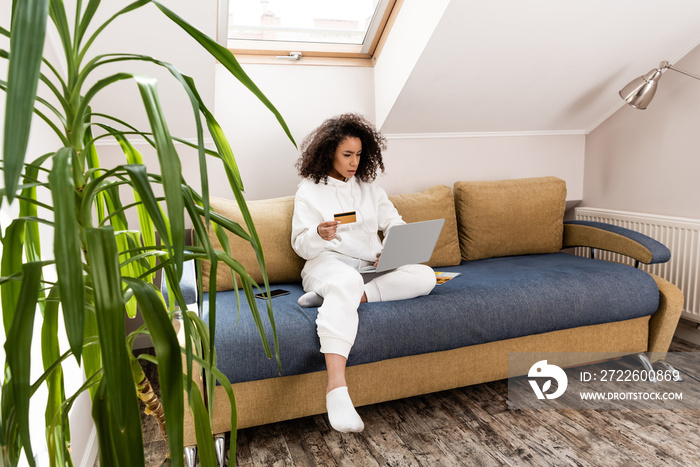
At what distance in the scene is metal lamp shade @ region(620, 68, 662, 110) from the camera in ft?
7.86

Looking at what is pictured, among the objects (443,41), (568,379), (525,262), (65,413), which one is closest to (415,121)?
(443,41)

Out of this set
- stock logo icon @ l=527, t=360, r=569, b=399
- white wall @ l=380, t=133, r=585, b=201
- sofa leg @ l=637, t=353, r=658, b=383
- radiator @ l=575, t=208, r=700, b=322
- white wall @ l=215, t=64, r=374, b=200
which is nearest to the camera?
stock logo icon @ l=527, t=360, r=569, b=399

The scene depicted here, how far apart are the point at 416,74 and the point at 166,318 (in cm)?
210

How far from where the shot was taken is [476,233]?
8.85 feet

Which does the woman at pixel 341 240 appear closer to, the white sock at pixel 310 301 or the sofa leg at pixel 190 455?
the white sock at pixel 310 301

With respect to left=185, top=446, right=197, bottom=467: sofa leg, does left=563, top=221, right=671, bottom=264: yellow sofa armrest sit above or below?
above

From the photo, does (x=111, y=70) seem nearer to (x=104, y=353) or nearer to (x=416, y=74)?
(x=416, y=74)

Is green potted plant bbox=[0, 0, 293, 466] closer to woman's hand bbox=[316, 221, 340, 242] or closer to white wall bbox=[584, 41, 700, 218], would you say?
woman's hand bbox=[316, 221, 340, 242]

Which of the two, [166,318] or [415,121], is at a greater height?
[415,121]

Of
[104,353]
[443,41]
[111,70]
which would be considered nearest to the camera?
[104,353]

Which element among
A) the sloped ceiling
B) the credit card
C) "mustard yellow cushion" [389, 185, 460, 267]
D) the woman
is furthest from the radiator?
the credit card

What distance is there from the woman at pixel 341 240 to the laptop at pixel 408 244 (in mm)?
59

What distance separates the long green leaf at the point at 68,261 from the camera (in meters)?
0.59

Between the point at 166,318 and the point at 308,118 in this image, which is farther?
the point at 308,118
